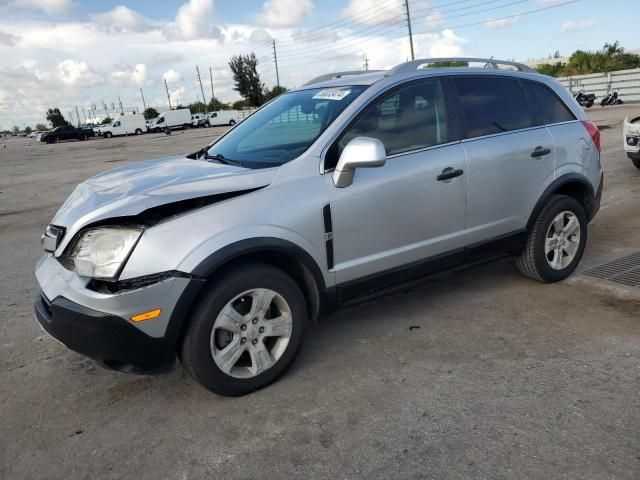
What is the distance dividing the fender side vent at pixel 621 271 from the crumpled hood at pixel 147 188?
10.4ft

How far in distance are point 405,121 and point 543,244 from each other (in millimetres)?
1684

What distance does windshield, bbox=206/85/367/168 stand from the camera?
131 inches

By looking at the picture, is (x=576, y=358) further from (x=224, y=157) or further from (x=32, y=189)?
(x=32, y=189)

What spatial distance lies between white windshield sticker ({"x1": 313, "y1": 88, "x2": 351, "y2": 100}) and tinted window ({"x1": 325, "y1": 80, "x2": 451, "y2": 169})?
26 cm

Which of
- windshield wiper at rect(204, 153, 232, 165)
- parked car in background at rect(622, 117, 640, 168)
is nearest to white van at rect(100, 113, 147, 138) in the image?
parked car in background at rect(622, 117, 640, 168)

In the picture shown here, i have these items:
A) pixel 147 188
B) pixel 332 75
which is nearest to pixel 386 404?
pixel 147 188

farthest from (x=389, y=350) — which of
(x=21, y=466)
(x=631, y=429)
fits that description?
(x=21, y=466)

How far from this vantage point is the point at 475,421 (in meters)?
2.60

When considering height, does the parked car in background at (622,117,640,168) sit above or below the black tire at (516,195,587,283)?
above

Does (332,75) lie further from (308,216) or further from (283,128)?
(308,216)

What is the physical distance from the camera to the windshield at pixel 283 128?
333 cm

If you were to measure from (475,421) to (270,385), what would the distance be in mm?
1158

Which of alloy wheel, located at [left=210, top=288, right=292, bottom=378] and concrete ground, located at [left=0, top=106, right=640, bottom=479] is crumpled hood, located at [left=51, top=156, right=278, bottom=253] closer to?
alloy wheel, located at [left=210, top=288, right=292, bottom=378]

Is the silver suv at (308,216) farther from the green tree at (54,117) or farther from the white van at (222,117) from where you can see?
the green tree at (54,117)
